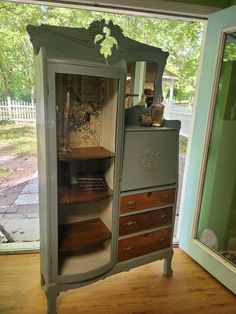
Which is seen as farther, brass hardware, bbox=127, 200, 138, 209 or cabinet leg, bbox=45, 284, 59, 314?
brass hardware, bbox=127, 200, 138, 209

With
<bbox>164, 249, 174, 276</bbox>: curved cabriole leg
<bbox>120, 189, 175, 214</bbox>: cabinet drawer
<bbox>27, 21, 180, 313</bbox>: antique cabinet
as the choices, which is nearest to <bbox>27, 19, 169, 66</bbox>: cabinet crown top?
<bbox>27, 21, 180, 313</bbox>: antique cabinet

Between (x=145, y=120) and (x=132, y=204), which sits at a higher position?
(x=145, y=120)

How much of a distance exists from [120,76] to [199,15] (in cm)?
101

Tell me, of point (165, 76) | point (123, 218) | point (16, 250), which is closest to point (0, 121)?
point (16, 250)

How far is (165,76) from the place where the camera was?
6.50ft

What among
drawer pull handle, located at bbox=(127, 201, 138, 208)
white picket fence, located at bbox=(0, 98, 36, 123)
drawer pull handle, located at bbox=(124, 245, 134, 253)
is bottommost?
drawer pull handle, located at bbox=(124, 245, 134, 253)

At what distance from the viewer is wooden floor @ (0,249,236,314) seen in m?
1.64

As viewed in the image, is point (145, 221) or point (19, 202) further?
point (19, 202)

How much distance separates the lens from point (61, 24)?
6.04ft

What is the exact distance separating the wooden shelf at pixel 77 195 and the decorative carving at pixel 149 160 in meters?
0.29

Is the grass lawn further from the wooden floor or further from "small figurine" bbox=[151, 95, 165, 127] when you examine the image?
"small figurine" bbox=[151, 95, 165, 127]

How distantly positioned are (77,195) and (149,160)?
527mm

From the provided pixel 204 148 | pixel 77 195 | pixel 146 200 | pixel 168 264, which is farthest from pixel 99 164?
pixel 168 264

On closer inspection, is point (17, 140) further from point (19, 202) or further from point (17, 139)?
point (19, 202)
